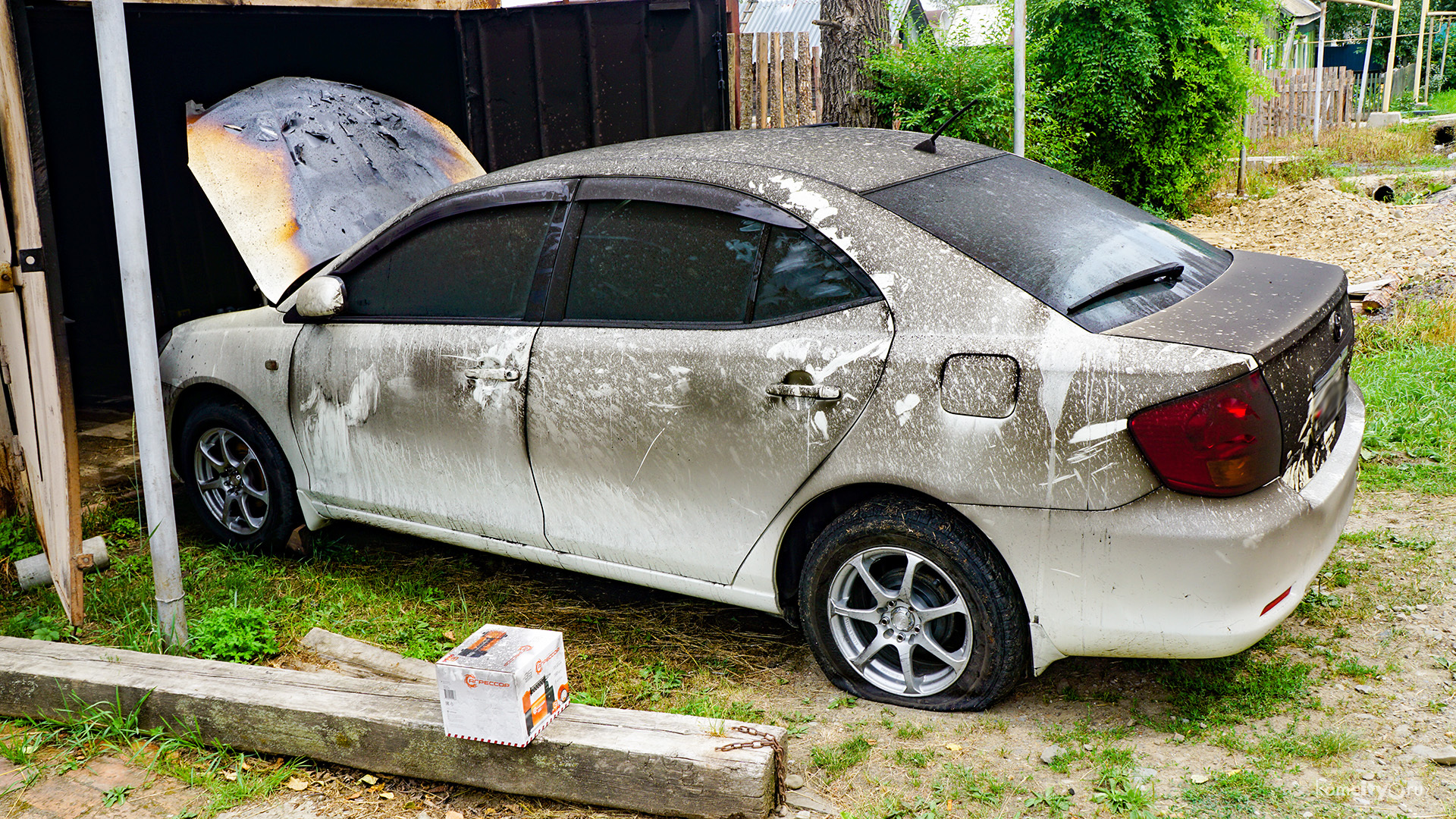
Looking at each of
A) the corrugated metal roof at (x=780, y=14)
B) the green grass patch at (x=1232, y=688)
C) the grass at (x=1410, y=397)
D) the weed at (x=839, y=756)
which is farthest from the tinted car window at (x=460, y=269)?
the corrugated metal roof at (x=780, y=14)

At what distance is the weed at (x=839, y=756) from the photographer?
293cm

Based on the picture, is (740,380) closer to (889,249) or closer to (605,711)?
(889,249)

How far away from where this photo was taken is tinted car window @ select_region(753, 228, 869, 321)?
10.2ft

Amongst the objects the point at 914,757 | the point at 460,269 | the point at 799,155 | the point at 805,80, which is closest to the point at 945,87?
the point at 805,80

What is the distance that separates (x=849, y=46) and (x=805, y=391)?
5225mm

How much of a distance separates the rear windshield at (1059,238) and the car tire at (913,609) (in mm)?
692

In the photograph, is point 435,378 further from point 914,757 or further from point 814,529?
point 914,757

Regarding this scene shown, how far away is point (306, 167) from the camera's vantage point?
17.8 feet

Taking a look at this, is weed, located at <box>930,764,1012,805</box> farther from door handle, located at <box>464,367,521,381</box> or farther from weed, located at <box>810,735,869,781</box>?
door handle, located at <box>464,367,521,381</box>

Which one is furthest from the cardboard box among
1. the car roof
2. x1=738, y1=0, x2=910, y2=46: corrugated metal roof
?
x1=738, y1=0, x2=910, y2=46: corrugated metal roof

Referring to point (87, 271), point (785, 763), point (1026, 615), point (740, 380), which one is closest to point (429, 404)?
point (740, 380)

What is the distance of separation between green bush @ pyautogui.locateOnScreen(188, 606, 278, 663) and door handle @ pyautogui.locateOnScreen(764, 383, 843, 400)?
2.13 m

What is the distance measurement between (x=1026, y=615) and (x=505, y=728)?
144 centimetres

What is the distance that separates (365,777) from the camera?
10.3 feet
